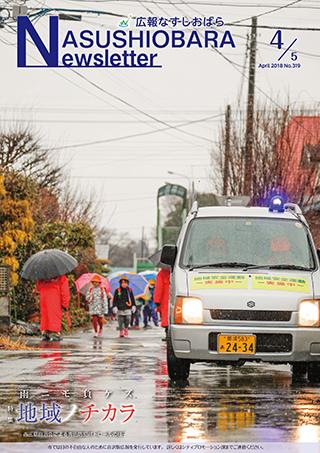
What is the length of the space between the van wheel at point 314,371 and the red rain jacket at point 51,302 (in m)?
10.5

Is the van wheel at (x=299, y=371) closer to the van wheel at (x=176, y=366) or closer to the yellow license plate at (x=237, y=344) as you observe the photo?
the yellow license plate at (x=237, y=344)

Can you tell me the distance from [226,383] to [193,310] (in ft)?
3.22

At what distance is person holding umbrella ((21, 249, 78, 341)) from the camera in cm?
2323

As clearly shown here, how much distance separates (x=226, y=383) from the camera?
43.4ft

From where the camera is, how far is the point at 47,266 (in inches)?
934

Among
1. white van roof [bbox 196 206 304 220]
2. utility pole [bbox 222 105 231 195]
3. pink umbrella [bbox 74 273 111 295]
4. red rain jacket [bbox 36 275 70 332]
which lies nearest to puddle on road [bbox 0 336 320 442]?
white van roof [bbox 196 206 304 220]

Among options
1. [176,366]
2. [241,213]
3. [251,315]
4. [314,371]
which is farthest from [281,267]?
[176,366]

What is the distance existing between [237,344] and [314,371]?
111 cm

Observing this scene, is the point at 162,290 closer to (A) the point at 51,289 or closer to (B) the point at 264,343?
(A) the point at 51,289

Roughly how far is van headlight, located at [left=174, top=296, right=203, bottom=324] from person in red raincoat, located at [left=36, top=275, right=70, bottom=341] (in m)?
10.4

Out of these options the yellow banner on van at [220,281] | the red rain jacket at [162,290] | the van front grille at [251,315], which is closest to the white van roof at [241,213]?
the yellow banner on van at [220,281]

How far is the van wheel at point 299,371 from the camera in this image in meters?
13.8

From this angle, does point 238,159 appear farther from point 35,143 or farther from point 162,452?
point 162,452

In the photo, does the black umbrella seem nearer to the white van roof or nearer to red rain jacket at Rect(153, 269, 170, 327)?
red rain jacket at Rect(153, 269, 170, 327)
